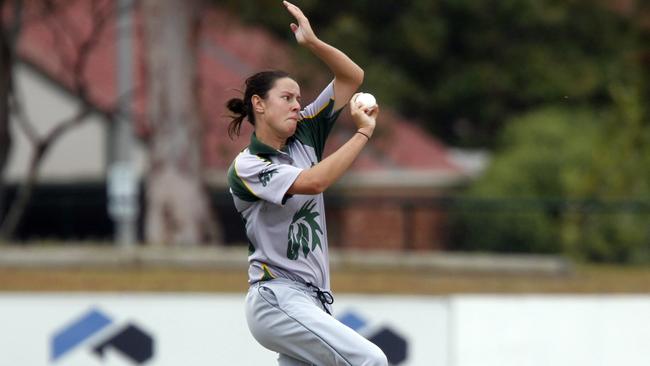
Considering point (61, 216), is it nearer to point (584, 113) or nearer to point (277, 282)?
point (584, 113)

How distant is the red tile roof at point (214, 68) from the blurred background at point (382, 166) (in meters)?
0.08

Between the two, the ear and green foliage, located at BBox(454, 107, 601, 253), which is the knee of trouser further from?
green foliage, located at BBox(454, 107, 601, 253)

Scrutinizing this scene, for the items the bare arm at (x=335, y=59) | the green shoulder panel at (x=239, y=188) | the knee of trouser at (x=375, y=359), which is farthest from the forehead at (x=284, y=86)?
the knee of trouser at (x=375, y=359)

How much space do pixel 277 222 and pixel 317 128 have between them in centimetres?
49

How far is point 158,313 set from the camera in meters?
9.31

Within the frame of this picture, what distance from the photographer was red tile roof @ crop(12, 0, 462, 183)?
25.7 meters

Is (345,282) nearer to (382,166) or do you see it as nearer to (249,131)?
(249,131)

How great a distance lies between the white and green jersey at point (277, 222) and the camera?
616cm

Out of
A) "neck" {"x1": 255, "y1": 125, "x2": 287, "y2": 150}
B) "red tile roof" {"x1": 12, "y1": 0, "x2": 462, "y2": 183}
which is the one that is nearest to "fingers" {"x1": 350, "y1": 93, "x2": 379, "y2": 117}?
"neck" {"x1": 255, "y1": 125, "x2": 287, "y2": 150}

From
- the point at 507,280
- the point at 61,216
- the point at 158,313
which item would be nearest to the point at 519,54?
the point at 61,216

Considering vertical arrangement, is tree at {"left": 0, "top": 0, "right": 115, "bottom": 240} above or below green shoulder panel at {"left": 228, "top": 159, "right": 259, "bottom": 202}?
above

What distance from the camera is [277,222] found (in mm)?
6215

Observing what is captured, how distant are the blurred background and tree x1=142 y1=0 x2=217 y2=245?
0.03 meters

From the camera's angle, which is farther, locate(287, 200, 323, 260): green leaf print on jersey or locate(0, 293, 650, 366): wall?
locate(0, 293, 650, 366): wall
